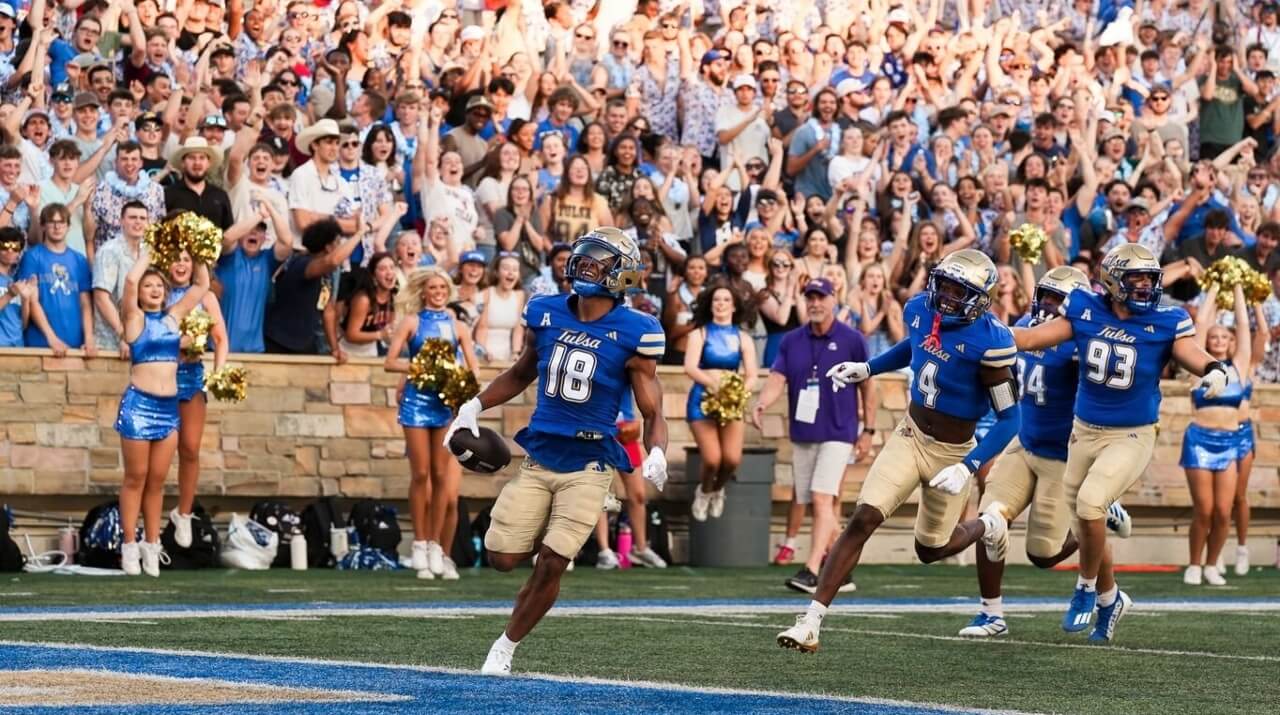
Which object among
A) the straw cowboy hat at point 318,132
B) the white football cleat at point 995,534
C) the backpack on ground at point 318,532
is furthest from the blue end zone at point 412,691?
the straw cowboy hat at point 318,132

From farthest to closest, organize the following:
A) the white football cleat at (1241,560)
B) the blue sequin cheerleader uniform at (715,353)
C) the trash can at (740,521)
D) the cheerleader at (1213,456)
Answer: the white football cleat at (1241,560)
the trash can at (740,521)
the blue sequin cheerleader uniform at (715,353)
the cheerleader at (1213,456)

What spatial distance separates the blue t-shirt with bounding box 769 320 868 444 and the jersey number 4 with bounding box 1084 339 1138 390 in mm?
4567

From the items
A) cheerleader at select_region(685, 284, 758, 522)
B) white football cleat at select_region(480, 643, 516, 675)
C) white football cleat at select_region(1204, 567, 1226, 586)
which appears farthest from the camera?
cheerleader at select_region(685, 284, 758, 522)

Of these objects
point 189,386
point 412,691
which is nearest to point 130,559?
point 189,386

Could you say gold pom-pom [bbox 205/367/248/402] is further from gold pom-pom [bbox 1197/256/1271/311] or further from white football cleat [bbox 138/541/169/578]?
gold pom-pom [bbox 1197/256/1271/311]

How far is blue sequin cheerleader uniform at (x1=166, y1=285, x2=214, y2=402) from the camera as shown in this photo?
15.2m

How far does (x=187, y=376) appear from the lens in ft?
49.9

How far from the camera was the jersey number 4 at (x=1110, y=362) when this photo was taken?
11203mm

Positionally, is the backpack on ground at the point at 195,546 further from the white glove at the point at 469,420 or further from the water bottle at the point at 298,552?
the white glove at the point at 469,420

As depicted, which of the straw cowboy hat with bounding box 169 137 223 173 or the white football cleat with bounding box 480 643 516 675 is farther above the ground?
the straw cowboy hat with bounding box 169 137 223 173

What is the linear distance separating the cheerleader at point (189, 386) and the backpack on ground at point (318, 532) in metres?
1.45

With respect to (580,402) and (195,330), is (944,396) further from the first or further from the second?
(195,330)

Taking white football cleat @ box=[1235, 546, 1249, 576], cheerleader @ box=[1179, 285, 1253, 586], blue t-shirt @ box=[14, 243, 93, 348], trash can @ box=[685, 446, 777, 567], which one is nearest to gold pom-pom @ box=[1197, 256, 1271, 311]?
cheerleader @ box=[1179, 285, 1253, 586]

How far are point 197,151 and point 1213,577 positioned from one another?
8447 millimetres
